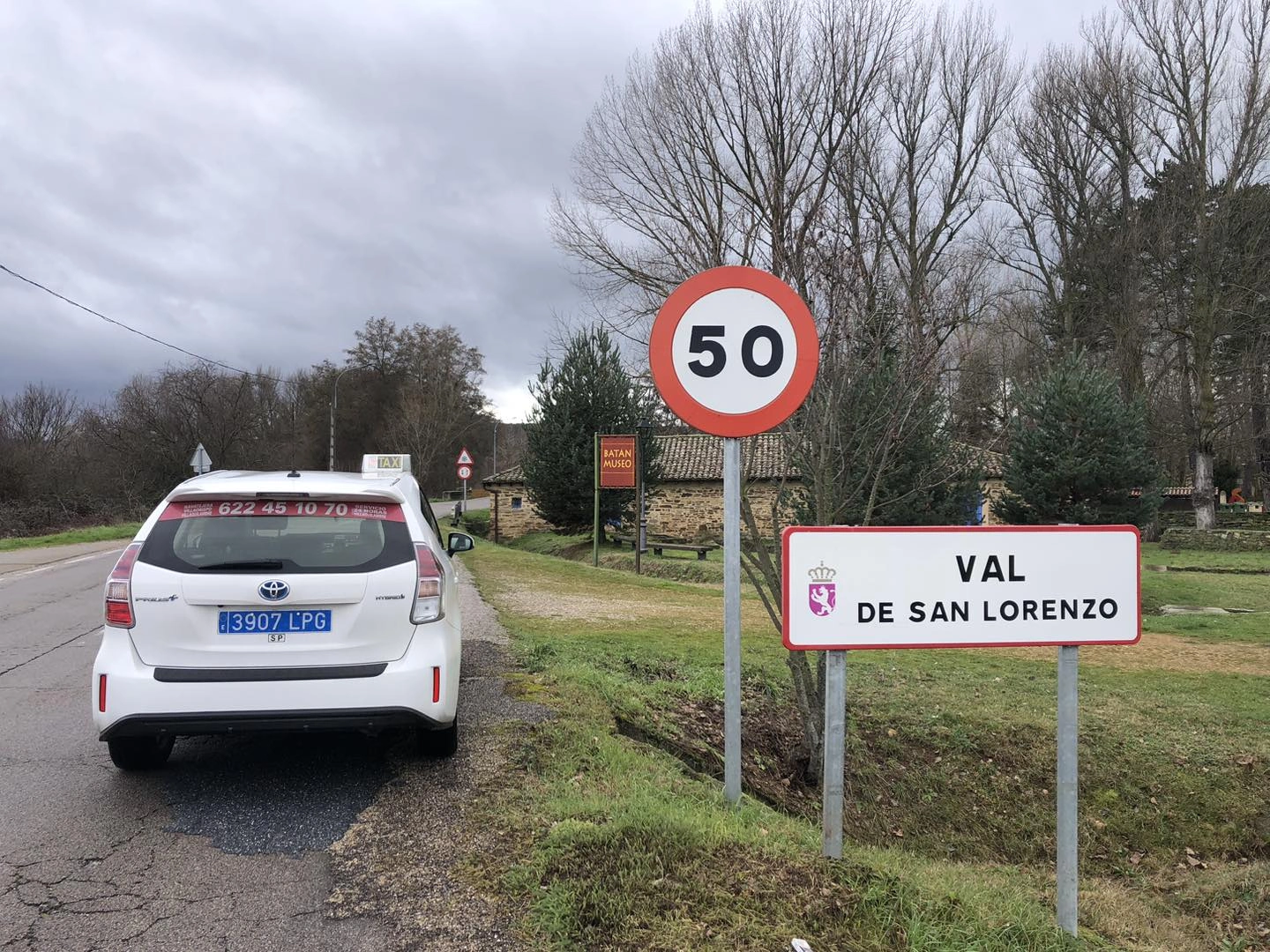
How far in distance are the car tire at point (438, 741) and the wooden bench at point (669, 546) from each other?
767 inches

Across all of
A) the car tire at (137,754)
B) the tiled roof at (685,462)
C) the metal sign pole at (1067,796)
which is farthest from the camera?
the tiled roof at (685,462)

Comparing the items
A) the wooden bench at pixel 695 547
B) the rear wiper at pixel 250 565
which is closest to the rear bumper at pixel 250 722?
the rear wiper at pixel 250 565

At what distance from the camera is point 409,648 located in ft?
12.9

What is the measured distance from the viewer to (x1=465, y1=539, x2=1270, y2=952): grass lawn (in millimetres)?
2777

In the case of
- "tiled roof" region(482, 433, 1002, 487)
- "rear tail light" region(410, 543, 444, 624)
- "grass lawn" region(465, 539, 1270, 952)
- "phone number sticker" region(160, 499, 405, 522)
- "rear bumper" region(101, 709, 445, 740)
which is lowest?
"grass lawn" region(465, 539, 1270, 952)

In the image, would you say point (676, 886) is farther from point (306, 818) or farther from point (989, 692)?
point (989, 692)

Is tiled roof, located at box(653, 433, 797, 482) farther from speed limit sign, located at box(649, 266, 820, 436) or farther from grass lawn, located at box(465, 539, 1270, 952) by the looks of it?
speed limit sign, located at box(649, 266, 820, 436)

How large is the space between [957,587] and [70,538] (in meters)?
27.9

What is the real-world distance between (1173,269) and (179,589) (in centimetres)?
3708

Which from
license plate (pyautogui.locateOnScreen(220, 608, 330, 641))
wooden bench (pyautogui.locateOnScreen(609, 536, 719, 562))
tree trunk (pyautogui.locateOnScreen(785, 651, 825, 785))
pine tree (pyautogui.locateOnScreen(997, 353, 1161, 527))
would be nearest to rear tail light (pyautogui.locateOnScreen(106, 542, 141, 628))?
license plate (pyautogui.locateOnScreen(220, 608, 330, 641))

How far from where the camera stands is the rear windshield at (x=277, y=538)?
3.87 metres

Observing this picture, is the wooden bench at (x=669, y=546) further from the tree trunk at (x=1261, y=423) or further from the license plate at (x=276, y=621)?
the tree trunk at (x=1261, y=423)

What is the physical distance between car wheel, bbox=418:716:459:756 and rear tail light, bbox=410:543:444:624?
0.64 m

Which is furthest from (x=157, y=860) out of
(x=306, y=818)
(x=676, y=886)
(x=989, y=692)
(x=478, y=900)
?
(x=989, y=692)
